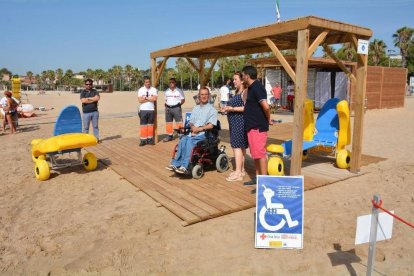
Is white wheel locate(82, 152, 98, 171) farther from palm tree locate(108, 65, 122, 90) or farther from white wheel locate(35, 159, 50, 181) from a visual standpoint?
palm tree locate(108, 65, 122, 90)

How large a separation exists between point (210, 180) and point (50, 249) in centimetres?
271

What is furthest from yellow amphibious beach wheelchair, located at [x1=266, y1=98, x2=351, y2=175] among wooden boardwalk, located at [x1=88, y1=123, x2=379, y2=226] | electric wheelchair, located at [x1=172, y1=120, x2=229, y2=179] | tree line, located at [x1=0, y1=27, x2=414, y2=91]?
tree line, located at [x1=0, y1=27, x2=414, y2=91]

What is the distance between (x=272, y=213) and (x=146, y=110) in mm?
5907

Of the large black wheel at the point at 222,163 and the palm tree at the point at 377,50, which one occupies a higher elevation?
the palm tree at the point at 377,50

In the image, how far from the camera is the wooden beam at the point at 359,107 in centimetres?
587

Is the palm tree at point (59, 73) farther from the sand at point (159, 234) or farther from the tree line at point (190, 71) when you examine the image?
the sand at point (159, 234)

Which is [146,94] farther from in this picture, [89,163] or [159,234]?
[159,234]

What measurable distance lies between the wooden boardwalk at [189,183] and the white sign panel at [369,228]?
6.43ft

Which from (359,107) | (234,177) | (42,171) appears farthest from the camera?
(359,107)

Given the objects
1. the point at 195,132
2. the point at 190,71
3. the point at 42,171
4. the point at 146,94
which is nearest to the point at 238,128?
the point at 195,132

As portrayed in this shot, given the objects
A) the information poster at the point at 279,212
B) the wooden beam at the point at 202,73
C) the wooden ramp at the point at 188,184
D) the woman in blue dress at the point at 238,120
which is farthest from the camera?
the wooden beam at the point at 202,73

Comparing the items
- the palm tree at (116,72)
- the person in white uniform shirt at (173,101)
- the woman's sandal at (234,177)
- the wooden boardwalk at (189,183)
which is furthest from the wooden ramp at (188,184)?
the palm tree at (116,72)

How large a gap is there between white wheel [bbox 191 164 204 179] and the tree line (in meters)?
23.5

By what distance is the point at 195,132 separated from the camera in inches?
224
